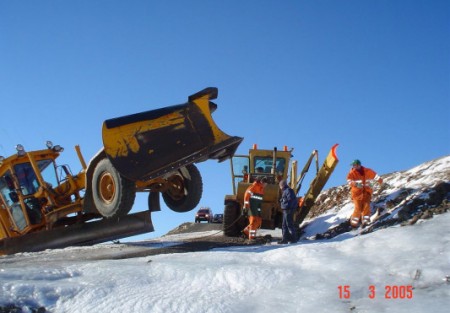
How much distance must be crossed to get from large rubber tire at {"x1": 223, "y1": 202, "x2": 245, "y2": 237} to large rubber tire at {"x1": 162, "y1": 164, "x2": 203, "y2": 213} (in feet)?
5.23

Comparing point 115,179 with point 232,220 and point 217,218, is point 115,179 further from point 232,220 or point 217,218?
point 217,218

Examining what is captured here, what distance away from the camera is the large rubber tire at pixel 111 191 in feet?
27.2

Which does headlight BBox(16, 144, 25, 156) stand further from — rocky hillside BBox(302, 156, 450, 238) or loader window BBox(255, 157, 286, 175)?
rocky hillside BBox(302, 156, 450, 238)

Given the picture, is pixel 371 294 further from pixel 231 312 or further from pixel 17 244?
pixel 17 244

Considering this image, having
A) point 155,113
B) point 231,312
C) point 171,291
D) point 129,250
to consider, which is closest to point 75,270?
point 171,291

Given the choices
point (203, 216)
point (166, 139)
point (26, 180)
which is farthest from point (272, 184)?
point (203, 216)

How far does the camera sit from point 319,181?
11148 mm

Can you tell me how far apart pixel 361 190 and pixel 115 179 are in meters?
4.40

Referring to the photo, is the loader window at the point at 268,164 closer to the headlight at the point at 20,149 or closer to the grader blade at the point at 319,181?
the grader blade at the point at 319,181

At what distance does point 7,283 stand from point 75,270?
824mm

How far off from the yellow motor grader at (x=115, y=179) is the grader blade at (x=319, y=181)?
2661mm

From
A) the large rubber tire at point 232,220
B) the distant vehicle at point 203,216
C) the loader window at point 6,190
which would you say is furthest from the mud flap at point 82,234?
the distant vehicle at point 203,216

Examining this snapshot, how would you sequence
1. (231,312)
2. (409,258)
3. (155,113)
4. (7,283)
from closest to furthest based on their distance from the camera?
(231,312), (7,283), (409,258), (155,113)

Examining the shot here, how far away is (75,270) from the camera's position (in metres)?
5.53
